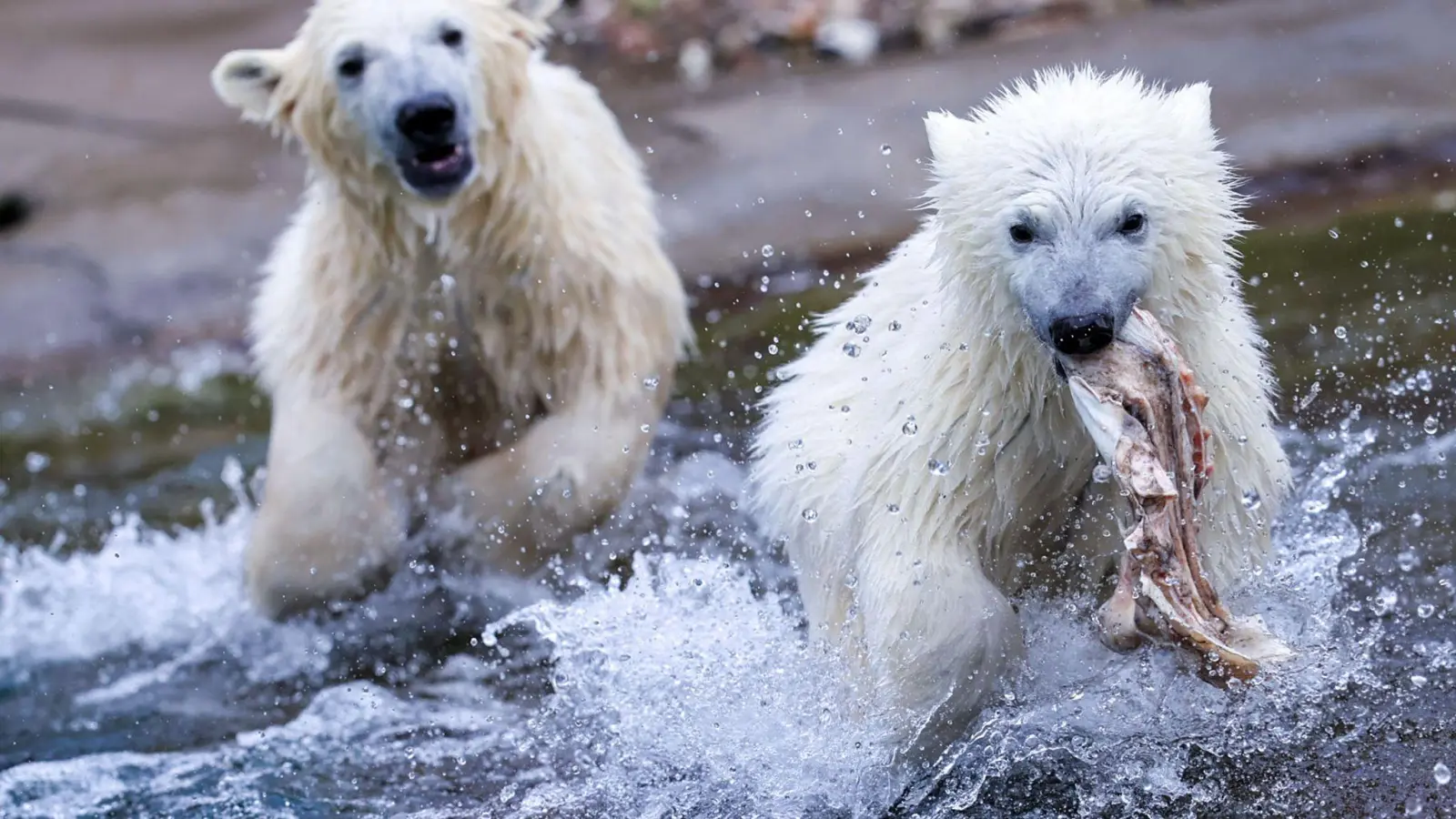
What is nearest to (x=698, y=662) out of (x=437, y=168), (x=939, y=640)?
(x=939, y=640)

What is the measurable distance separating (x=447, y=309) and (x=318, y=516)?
537mm

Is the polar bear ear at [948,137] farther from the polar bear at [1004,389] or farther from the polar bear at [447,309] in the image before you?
the polar bear at [447,309]

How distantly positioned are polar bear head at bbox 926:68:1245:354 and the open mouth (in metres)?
1.38

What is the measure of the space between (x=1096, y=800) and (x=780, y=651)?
2.58 ft

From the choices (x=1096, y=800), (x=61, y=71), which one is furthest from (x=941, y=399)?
(x=61, y=71)

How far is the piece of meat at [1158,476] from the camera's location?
2.81m

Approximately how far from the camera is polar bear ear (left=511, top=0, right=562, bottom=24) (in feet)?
14.1

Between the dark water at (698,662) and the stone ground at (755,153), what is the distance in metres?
0.84

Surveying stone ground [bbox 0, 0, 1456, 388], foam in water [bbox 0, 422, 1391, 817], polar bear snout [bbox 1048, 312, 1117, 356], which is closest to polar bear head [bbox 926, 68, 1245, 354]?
polar bear snout [bbox 1048, 312, 1117, 356]

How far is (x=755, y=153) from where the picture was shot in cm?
704

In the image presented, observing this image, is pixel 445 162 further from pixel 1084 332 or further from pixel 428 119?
pixel 1084 332

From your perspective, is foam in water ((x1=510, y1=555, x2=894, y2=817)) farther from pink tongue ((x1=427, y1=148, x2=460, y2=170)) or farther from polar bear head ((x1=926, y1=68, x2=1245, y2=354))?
pink tongue ((x1=427, y1=148, x2=460, y2=170))

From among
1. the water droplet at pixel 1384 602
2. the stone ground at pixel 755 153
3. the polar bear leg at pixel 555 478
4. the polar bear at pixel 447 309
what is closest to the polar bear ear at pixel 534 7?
the polar bear at pixel 447 309

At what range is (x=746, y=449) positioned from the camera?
5.13m
